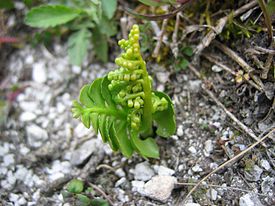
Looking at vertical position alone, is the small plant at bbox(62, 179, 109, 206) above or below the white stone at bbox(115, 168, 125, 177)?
Result: below

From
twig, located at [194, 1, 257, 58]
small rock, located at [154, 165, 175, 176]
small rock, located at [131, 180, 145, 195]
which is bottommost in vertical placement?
small rock, located at [131, 180, 145, 195]

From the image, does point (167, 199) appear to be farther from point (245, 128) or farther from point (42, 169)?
point (42, 169)

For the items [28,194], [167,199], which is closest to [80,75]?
[28,194]

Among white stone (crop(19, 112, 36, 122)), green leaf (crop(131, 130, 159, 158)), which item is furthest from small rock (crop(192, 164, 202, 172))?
white stone (crop(19, 112, 36, 122))

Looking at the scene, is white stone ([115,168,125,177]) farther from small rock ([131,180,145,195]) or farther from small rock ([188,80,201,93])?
small rock ([188,80,201,93])

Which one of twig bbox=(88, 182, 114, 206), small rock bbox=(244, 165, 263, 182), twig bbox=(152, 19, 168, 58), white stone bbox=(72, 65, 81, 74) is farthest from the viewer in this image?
white stone bbox=(72, 65, 81, 74)

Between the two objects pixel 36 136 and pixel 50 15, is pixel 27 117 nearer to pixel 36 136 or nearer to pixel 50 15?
pixel 36 136

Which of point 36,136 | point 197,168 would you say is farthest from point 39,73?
point 197,168

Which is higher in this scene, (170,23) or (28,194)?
(170,23)
